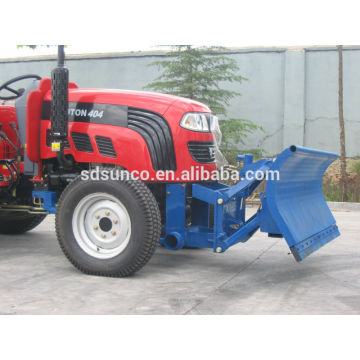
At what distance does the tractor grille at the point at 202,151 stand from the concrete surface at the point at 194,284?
1.04 metres

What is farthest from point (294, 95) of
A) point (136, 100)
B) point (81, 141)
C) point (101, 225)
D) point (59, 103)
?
point (101, 225)

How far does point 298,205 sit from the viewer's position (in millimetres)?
4773

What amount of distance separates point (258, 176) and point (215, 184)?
650 millimetres

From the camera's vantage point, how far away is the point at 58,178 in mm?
5000

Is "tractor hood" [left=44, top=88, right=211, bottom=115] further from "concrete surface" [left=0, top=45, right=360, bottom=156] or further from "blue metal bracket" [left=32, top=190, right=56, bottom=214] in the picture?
"concrete surface" [left=0, top=45, right=360, bottom=156]

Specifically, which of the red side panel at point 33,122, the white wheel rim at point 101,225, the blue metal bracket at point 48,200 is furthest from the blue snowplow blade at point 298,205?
the red side panel at point 33,122

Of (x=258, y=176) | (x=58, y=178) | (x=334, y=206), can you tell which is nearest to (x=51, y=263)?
(x=58, y=178)

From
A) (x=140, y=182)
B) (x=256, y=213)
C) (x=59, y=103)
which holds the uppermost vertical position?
(x=59, y=103)

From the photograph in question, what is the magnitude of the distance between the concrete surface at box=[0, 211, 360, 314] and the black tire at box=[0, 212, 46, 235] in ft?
1.94

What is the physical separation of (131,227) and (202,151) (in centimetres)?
103

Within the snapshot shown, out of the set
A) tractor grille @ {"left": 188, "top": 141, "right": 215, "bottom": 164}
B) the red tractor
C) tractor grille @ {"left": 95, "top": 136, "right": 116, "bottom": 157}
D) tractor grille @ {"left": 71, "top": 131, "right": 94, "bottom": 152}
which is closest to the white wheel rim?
the red tractor

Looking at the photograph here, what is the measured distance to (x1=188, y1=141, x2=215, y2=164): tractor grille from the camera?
4.71m

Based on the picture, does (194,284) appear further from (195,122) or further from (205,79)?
(205,79)

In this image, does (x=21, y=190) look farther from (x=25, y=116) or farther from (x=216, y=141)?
(x=216, y=141)
